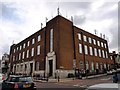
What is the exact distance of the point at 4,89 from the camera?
10.4 metres

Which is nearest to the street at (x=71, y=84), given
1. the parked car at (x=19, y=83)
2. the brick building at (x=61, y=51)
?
the brick building at (x=61, y=51)

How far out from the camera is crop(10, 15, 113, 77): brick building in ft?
110

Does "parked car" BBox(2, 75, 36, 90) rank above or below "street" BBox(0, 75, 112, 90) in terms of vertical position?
above

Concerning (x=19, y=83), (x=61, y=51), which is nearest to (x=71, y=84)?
(x=19, y=83)

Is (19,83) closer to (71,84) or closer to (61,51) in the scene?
(71,84)

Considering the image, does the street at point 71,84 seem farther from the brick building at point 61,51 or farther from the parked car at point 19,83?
the parked car at point 19,83

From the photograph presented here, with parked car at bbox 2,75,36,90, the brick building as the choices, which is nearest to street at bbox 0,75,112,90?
the brick building

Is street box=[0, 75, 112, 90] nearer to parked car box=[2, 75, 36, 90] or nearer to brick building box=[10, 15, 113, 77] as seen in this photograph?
brick building box=[10, 15, 113, 77]

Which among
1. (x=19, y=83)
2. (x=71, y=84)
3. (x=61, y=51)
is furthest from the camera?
(x=61, y=51)

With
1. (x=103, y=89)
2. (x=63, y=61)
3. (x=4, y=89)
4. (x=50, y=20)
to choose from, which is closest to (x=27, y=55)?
(x=50, y=20)

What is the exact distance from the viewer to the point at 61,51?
33094 mm

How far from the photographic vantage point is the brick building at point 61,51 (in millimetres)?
33531

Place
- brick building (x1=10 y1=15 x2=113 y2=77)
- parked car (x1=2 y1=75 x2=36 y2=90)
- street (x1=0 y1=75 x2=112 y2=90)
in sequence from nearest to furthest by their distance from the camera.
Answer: parked car (x1=2 y1=75 x2=36 y2=90), street (x1=0 y1=75 x2=112 y2=90), brick building (x1=10 y1=15 x2=113 y2=77)

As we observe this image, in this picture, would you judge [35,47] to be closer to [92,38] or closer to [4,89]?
[92,38]
